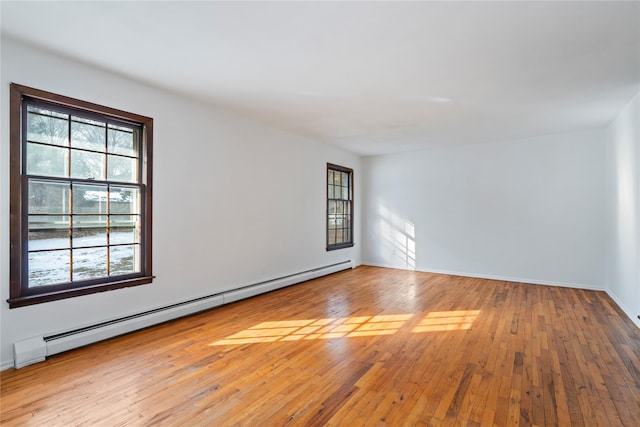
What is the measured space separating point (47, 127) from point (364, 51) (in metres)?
2.96

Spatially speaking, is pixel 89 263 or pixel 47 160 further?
pixel 89 263

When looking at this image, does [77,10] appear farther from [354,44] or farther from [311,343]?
[311,343]

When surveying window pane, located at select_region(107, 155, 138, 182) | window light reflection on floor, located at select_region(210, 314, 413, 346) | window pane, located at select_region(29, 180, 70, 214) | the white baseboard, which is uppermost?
window pane, located at select_region(107, 155, 138, 182)

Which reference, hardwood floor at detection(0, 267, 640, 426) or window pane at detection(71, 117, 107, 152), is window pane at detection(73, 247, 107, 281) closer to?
hardwood floor at detection(0, 267, 640, 426)

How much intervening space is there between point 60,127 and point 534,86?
192 inches

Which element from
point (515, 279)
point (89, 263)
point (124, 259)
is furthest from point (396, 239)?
point (89, 263)

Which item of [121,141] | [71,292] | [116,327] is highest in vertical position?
[121,141]

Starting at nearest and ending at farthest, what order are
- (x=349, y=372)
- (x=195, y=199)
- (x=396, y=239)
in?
(x=349, y=372), (x=195, y=199), (x=396, y=239)

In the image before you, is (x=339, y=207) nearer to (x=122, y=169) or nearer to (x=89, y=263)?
(x=122, y=169)

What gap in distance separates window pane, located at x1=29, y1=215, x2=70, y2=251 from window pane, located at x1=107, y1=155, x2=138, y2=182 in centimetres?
61

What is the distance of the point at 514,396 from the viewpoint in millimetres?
2260

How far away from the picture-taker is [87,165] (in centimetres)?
320

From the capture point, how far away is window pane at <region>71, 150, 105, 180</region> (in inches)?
122

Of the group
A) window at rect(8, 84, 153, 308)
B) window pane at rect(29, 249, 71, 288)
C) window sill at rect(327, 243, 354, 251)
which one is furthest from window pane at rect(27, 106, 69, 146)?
window sill at rect(327, 243, 354, 251)
